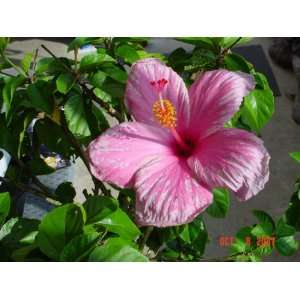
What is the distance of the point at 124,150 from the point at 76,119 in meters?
0.19

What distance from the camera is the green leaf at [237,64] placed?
89 cm

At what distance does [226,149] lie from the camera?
27.8 inches

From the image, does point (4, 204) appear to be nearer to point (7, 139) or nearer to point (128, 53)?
point (7, 139)

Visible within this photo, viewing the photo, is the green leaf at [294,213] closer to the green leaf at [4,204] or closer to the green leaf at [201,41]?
the green leaf at [201,41]

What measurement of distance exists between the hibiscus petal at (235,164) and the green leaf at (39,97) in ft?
1.02

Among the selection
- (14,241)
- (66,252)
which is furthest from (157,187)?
(14,241)

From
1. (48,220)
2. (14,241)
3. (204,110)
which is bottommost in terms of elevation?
(14,241)

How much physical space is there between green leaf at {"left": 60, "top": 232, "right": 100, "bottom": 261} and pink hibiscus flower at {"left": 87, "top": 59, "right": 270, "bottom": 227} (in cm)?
8

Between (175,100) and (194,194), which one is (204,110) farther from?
(194,194)

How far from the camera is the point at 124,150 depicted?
732 mm

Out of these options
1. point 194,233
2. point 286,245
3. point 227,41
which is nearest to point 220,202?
point 194,233

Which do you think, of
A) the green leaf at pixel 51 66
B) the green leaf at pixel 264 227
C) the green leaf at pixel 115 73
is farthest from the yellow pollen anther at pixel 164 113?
the green leaf at pixel 264 227

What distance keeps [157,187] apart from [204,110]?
6.8 inches
